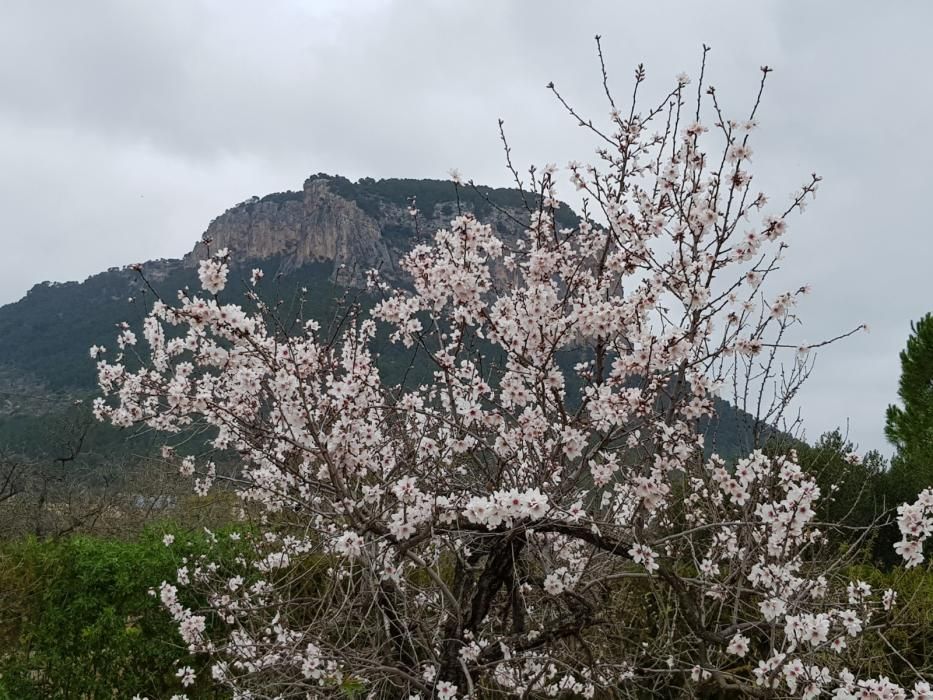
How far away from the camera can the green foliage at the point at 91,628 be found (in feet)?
14.7


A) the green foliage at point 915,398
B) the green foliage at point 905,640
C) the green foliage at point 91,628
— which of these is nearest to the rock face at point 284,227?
the green foliage at point 915,398

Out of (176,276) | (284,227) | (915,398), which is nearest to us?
(915,398)

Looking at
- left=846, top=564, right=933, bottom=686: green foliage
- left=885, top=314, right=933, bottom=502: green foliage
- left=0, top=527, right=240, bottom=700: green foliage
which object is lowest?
left=0, top=527, right=240, bottom=700: green foliage

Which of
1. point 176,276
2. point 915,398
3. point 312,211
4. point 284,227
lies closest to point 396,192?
point 312,211

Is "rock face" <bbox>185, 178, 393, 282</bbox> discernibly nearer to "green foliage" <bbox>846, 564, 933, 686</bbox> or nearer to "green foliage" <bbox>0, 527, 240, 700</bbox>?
"green foliage" <bbox>0, 527, 240, 700</bbox>

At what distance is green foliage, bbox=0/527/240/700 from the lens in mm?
4484

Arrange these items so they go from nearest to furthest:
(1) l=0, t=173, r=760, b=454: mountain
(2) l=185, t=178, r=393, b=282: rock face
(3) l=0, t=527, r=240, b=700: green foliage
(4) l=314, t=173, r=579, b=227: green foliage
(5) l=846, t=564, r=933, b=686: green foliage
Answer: (3) l=0, t=527, r=240, b=700: green foliage → (5) l=846, t=564, r=933, b=686: green foliage → (1) l=0, t=173, r=760, b=454: mountain → (2) l=185, t=178, r=393, b=282: rock face → (4) l=314, t=173, r=579, b=227: green foliage

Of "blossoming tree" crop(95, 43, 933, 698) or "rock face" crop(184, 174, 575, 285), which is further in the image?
"rock face" crop(184, 174, 575, 285)

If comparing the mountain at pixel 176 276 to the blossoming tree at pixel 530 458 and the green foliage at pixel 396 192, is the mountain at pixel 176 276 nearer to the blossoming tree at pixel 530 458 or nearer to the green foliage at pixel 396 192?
the green foliage at pixel 396 192

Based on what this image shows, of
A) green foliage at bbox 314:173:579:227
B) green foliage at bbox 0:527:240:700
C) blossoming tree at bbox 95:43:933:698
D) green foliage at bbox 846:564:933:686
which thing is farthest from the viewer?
green foliage at bbox 314:173:579:227

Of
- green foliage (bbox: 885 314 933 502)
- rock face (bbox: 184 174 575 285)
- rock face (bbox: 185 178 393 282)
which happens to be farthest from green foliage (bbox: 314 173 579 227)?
green foliage (bbox: 885 314 933 502)

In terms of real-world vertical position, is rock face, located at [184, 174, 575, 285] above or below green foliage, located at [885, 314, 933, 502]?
above

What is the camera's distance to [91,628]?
4.51 meters

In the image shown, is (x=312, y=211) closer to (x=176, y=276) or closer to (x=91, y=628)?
(x=176, y=276)
